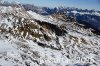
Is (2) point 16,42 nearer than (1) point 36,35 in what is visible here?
Yes

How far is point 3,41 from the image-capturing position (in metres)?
76.8

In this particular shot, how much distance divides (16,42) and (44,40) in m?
13.0

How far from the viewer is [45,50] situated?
81062mm

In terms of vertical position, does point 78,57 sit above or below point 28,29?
below

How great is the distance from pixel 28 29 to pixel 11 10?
1595cm

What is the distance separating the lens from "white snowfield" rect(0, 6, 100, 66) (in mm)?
67750

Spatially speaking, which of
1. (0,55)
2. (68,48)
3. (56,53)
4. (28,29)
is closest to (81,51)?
(68,48)

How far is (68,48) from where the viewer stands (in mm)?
88625

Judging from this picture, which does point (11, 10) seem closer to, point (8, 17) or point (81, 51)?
point (8, 17)

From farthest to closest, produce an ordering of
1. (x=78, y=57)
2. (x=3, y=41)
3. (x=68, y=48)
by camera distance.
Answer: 1. (x=68, y=48)
2. (x=78, y=57)
3. (x=3, y=41)

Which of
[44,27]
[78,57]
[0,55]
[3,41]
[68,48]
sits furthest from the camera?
[44,27]

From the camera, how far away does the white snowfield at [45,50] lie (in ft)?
222

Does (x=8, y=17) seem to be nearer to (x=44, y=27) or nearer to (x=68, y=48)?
(x=44, y=27)

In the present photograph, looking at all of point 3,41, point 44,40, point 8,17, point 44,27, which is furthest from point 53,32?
point 3,41
